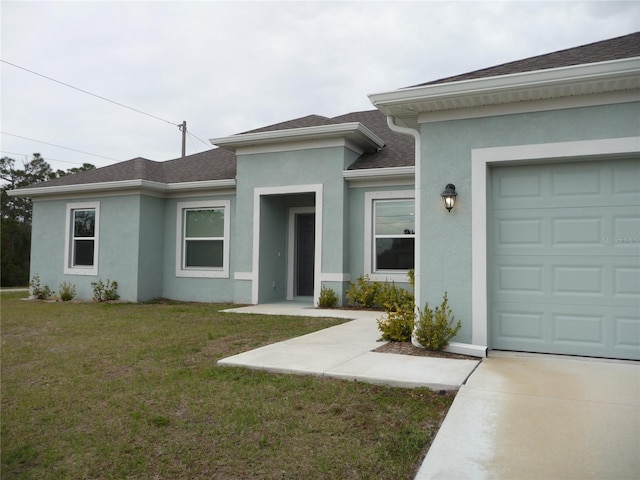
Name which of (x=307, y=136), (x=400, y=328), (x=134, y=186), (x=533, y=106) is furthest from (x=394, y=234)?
(x=134, y=186)

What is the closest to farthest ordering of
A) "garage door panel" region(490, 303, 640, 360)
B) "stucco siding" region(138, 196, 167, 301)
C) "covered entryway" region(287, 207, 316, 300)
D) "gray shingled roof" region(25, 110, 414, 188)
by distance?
"garage door panel" region(490, 303, 640, 360), "gray shingled roof" region(25, 110, 414, 188), "stucco siding" region(138, 196, 167, 301), "covered entryway" region(287, 207, 316, 300)

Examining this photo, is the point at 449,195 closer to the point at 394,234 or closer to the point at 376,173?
the point at 376,173

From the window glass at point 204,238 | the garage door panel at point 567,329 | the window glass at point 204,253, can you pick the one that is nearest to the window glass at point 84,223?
the window glass at point 204,238

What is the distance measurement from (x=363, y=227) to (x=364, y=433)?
759cm

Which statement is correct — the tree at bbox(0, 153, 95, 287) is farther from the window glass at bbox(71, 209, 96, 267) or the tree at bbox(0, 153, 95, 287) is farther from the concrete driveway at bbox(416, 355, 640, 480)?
the concrete driveway at bbox(416, 355, 640, 480)

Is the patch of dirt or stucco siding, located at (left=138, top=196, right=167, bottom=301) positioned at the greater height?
stucco siding, located at (left=138, top=196, right=167, bottom=301)

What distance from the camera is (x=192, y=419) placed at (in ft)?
12.9

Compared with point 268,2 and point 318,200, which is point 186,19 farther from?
point 318,200

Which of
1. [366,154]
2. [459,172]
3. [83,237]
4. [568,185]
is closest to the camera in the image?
[568,185]

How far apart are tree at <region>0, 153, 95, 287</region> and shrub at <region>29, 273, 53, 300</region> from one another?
7360mm

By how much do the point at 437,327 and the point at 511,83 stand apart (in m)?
2.97

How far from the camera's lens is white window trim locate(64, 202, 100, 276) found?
13.0m

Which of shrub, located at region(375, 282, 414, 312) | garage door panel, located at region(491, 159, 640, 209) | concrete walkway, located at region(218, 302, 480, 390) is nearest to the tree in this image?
shrub, located at region(375, 282, 414, 312)

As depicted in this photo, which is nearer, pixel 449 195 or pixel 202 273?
pixel 449 195
